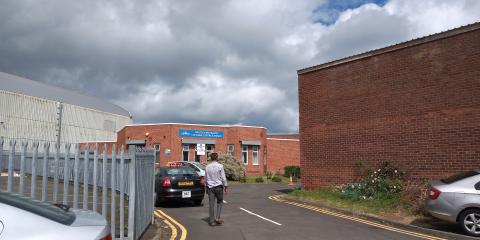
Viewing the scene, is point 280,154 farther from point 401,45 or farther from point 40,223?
point 40,223

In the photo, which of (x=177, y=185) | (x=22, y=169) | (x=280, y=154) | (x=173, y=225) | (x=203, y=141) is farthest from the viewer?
(x=280, y=154)

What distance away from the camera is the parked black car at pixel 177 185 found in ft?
52.8

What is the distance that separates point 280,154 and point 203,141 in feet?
30.6

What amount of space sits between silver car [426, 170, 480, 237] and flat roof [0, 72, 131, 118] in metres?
61.3

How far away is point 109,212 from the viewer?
7.86m

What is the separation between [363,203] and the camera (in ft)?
51.8

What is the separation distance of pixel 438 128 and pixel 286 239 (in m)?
8.29

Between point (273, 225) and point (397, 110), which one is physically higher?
point (397, 110)

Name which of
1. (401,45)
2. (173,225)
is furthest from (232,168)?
(173,225)

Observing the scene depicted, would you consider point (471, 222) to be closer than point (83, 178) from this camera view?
No

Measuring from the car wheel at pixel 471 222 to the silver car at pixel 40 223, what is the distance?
9.14m

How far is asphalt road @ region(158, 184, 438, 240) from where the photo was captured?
1069 cm

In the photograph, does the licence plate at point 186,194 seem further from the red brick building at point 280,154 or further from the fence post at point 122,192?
the red brick building at point 280,154

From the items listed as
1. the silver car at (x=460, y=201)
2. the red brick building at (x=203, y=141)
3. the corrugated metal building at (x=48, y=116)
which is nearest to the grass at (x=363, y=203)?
the silver car at (x=460, y=201)
